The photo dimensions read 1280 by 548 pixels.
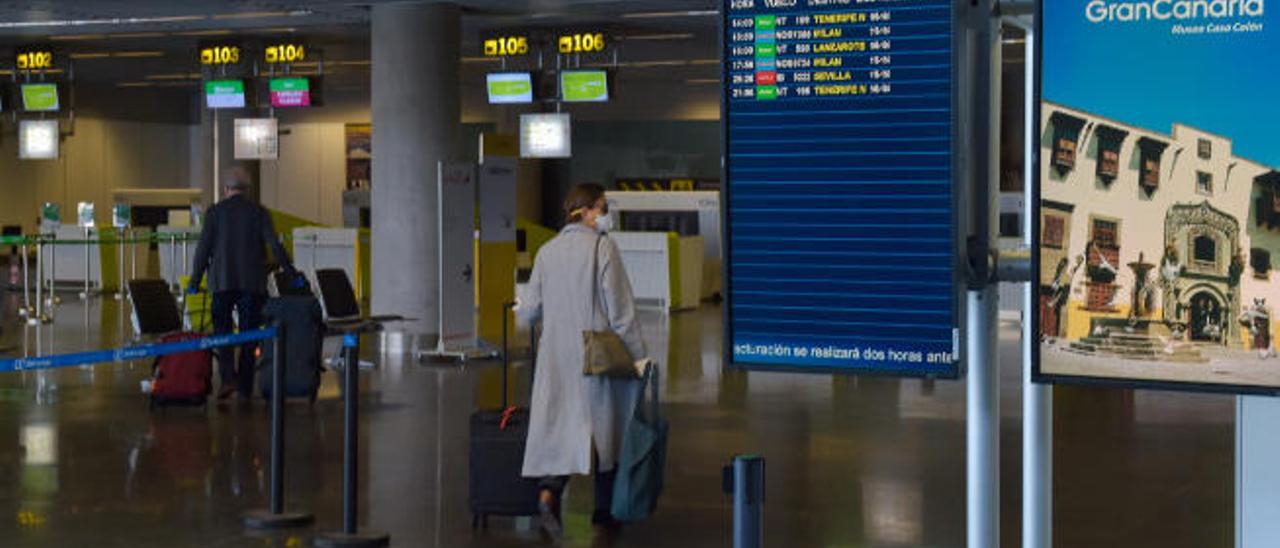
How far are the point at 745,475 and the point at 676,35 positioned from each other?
19831mm

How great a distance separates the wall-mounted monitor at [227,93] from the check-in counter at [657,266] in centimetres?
550

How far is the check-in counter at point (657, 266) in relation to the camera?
1032 inches

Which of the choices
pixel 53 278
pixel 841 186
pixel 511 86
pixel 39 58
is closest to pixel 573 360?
pixel 841 186

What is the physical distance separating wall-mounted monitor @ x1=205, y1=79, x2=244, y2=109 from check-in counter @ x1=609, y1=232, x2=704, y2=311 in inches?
216

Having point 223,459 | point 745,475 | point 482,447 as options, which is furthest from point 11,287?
point 745,475

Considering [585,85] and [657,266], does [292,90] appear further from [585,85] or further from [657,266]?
[657,266]

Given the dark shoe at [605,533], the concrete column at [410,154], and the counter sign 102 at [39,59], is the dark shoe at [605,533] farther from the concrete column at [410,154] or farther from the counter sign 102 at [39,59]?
the counter sign 102 at [39,59]

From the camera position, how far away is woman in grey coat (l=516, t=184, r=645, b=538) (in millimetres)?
8805

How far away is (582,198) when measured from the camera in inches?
355

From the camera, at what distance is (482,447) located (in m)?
9.13

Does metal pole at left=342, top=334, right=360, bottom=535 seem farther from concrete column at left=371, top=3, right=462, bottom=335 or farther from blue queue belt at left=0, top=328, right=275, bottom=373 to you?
concrete column at left=371, top=3, right=462, bottom=335

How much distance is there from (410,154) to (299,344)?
5.14m

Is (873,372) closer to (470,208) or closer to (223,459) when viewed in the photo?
(223,459)

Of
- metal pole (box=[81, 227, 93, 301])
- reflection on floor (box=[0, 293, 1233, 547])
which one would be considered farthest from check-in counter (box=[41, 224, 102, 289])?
reflection on floor (box=[0, 293, 1233, 547])
